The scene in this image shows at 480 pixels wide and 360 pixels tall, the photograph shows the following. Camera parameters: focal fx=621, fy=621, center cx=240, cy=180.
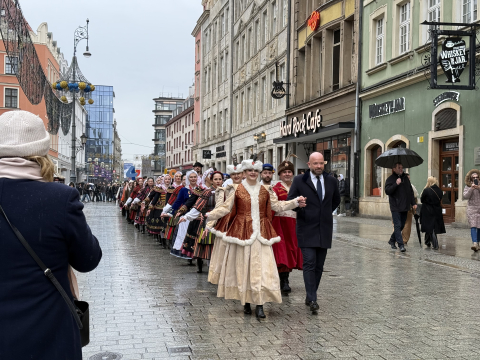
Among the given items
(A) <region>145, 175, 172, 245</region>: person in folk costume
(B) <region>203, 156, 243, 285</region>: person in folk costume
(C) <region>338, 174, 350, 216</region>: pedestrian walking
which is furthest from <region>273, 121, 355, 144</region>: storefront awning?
(B) <region>203, 156, 243, 285</region>: person in folk costume

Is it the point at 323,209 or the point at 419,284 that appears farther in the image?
the point at 419,284

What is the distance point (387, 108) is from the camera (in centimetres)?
2281

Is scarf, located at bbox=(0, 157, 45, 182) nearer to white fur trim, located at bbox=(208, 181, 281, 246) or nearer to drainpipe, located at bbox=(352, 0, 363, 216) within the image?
white fur trim, located at bbox=(208, 181, 281, 246)

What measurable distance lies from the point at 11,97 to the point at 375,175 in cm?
4666

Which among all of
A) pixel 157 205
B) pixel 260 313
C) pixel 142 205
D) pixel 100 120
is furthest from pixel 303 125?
pixel 100 120

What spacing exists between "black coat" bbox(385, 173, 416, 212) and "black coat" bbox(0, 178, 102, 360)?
11.5 m

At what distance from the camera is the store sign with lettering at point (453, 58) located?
1686cm

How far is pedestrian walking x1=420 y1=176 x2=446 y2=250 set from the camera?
13586 millimetres

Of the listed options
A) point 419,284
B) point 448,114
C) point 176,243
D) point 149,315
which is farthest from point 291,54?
point 149,315

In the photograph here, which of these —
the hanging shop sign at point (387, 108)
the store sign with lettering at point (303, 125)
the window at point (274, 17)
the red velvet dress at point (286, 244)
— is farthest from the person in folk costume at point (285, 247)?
the window at point (274, 17)

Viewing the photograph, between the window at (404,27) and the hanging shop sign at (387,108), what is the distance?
5.84 ft

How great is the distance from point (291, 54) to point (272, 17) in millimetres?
Result: 5409

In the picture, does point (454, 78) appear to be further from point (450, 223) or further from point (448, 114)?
point (450, 223)

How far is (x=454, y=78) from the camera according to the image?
17.1m
